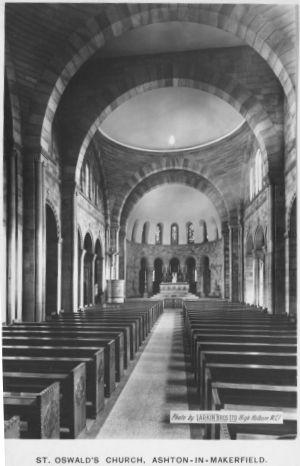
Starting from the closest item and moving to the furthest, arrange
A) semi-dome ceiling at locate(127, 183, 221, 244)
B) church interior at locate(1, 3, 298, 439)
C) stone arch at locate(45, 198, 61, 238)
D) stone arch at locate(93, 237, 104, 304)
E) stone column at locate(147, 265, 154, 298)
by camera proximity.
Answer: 1. church interior at locate(1, 3, 298, 439)
2. stone arch at locate(45, 198, 61, 238)
3. stone arch at locate(93, 237, 104, 304)
4. semi-dome ceiling at locate(127, 183, 221, 244)
5. stone column at locate(147, 265, 154, 298)

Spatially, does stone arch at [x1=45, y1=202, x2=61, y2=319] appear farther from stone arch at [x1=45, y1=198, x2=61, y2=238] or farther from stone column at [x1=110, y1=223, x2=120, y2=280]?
stone column at [x1=110, y1=223, x2=120, y2=280]

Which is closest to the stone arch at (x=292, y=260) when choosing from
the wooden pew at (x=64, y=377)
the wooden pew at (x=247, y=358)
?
the wooden pew at (x=247, y=358)

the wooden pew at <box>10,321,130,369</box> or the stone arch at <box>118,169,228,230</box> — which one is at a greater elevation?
the stone arch at <box>118,169,228,230</box>

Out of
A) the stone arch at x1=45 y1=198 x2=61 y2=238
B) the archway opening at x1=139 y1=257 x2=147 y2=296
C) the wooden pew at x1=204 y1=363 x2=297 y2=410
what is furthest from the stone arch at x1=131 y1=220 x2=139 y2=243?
the wooden pew at x1=204 y1=363 x2=297 y2=410

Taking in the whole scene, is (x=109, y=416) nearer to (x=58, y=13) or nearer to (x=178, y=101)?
(x=58, y=13)

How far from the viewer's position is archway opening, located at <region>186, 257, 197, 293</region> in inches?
1270

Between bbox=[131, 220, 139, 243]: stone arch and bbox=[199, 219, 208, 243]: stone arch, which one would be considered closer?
bbox=[131, 220, 139, 243]: stone arch

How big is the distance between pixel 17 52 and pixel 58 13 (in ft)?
4.71

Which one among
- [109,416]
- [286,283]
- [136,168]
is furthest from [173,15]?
[136,168]

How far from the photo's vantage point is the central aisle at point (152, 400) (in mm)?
4477

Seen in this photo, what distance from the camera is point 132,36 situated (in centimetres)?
1245

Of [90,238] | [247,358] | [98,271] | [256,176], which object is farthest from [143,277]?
[247,358]

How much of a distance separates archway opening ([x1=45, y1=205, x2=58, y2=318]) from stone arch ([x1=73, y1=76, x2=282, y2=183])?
2196 millimetres
